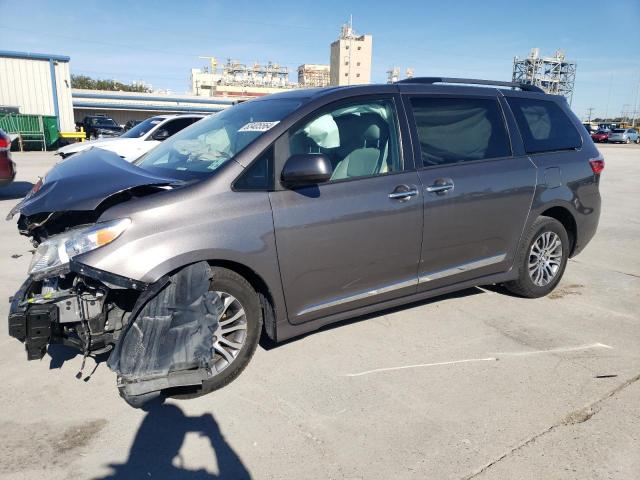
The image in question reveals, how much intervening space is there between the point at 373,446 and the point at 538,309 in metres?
2.63

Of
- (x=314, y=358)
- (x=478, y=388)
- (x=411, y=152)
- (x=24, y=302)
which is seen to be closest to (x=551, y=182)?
(x=411, y=152)

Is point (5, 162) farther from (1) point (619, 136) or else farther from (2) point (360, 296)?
(1) point (619, 136)

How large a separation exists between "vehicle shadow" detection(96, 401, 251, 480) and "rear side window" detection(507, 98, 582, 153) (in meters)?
3.54

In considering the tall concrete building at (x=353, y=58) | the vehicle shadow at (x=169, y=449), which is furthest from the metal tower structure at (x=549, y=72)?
the vehicle shadow at (x=169, y=449)

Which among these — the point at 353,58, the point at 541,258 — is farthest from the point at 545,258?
the point at 353,58

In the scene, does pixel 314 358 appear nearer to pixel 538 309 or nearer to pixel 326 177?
pixel 326 177

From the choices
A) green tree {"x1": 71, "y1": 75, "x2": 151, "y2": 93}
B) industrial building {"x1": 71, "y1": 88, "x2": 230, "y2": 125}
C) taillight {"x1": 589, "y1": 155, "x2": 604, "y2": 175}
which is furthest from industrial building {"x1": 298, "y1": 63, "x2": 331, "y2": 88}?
taillight {"x1": 589, "y1": 155, "x2": 604, "y2": 175}

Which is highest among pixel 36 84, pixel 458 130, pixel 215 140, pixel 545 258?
pixel 36 84

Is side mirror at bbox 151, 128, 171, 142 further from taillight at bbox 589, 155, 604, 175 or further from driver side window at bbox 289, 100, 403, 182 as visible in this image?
taillight at bbox 589, 155, 604, 175

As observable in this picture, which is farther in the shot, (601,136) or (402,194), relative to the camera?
(601,136)

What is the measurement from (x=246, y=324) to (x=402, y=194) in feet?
4.71

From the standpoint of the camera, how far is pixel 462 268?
161 inches

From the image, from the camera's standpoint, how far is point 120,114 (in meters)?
44.8

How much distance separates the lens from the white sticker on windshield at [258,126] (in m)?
3.33
